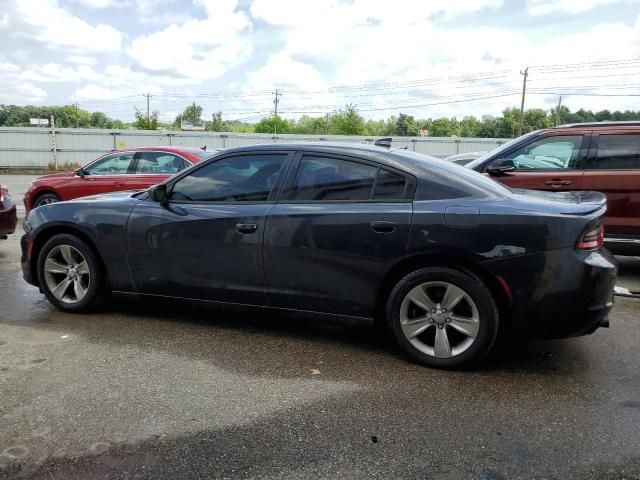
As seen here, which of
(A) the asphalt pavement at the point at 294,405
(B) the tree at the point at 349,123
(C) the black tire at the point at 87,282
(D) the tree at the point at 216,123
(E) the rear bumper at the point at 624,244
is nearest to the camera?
(A) the asphalt pavement at the point at 294,405

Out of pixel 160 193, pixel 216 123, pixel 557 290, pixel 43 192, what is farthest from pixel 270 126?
pixel 557 290

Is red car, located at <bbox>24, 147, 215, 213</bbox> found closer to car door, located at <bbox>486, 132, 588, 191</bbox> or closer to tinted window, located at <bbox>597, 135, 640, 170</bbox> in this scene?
car door, located at <bbox>486, 132, 588, 191</bbox>

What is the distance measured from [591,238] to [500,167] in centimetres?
318

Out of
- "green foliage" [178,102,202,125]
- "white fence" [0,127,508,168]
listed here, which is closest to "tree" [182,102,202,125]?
"green foliage" [178,102,202,125]

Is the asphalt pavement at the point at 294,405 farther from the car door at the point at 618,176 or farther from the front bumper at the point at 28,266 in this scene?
the car door at the point at 618,176

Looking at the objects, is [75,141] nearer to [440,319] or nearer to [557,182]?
[557,182]

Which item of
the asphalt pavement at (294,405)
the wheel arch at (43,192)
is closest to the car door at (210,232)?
the asphalt pavement at (294,405)

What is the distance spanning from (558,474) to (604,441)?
0.48 metres

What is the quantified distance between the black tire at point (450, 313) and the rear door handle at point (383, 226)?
13.5 inches

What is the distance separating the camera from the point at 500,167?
263 inches

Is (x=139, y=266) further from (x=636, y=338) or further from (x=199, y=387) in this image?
(x=636, y=338)

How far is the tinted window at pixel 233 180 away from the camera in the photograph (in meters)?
4.36

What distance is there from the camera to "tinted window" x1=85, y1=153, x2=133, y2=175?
33.7 feet

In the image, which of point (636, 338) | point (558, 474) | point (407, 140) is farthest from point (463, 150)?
point (558, 474)
